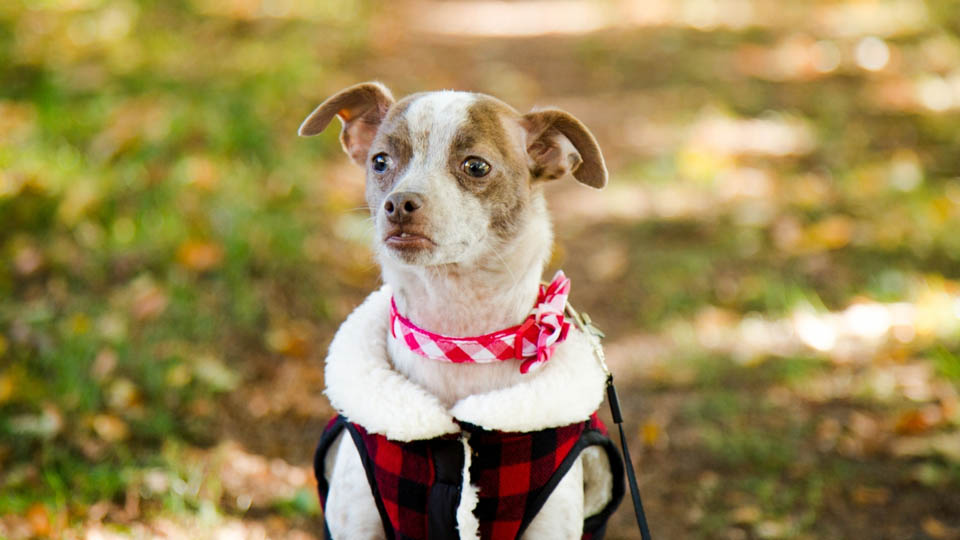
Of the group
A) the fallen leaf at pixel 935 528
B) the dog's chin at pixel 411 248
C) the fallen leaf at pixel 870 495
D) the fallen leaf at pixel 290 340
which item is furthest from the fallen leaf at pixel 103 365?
the fallen leaf at pixel 935 528

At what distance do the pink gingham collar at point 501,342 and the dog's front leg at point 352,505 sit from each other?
39cm

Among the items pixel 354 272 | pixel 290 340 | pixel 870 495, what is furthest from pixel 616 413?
pixel 354 272

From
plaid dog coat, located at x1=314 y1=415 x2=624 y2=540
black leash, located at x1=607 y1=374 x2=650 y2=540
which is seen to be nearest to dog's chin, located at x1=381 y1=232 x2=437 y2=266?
plaid dog coat, located at x1=314 y1=415 x2=624 y2=540

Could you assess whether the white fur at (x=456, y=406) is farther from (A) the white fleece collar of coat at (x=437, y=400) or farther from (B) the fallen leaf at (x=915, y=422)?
(B) the fallen leaf at (x=915, y=422)

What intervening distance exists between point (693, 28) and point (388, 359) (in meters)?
9.32

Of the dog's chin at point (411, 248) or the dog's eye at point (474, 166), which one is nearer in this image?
the dog's chin at point (411, 248)

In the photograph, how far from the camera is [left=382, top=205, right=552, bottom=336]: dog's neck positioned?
8.23ft

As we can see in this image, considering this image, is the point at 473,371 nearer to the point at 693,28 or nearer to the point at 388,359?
the point at 388,359

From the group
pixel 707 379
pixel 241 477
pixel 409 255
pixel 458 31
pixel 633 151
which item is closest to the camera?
pixel 409 255

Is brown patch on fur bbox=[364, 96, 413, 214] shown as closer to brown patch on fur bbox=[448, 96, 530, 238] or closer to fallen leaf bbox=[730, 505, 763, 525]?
brown patch on fur bbox=[448, 96, 530, 238]

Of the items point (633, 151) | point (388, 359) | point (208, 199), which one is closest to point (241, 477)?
point (388, 359)

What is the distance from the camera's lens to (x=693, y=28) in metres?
10.8

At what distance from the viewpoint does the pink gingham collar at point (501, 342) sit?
245 centimetres

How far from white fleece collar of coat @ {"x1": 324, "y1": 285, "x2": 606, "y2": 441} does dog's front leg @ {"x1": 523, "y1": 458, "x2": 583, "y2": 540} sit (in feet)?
0.66
